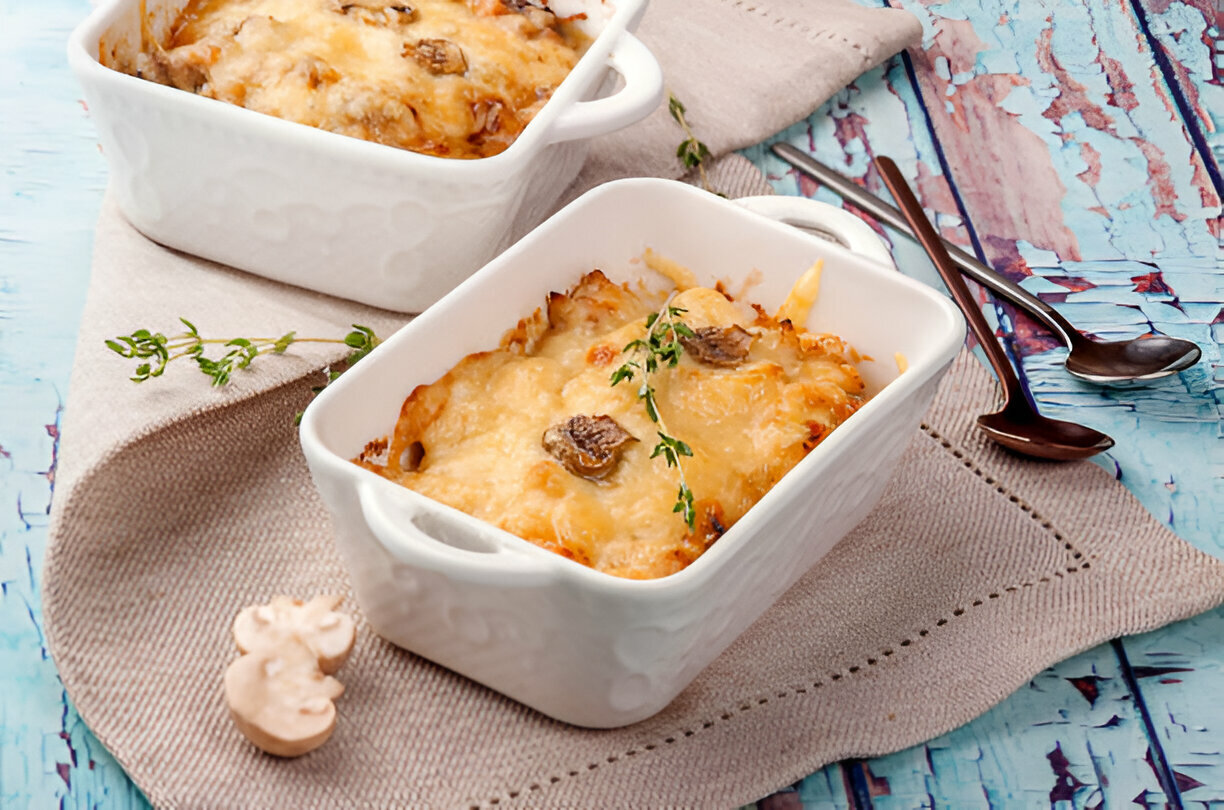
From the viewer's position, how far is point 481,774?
1.77 m

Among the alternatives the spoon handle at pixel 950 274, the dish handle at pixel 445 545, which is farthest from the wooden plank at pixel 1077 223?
the dish handle at pixel 445 545

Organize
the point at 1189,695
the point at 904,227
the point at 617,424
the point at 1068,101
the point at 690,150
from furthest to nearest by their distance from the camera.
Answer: the point at 1068,101 < the point at 690,150 < the point at 904,227 < the point at 1189,695 < the point at 617,424

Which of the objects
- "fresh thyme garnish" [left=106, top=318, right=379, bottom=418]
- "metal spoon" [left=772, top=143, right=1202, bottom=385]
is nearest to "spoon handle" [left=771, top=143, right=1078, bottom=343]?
"metal spoon" [left=772, top=143, right=1202, bottom=385]

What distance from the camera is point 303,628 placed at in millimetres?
1806

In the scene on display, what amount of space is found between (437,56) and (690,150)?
2.02ft

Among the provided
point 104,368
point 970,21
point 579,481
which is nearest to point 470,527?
point 579,481

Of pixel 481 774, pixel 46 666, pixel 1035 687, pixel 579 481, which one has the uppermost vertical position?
pixel 579 481

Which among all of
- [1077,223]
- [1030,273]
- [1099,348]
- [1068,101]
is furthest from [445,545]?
[1068,101]

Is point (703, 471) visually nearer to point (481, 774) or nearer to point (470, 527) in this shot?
point (470, 527)

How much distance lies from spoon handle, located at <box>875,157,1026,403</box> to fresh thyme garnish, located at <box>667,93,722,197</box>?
320mm

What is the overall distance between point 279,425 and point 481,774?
26.2 inches

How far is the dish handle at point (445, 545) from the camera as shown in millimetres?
1560

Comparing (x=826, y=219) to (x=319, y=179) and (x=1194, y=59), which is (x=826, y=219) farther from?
(x=1194, y=59)

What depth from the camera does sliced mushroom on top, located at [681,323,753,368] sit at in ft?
6.48
